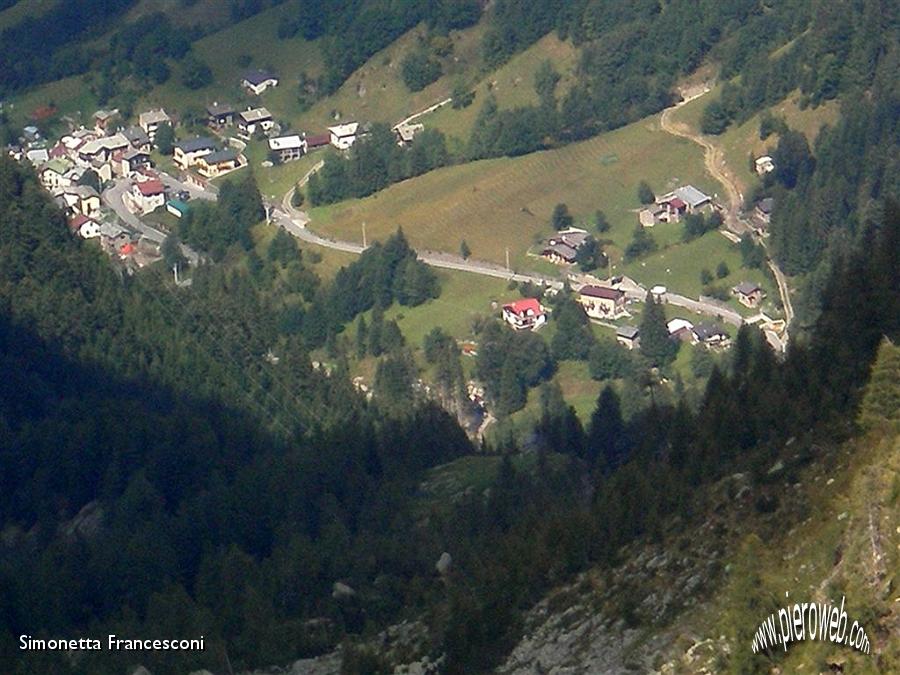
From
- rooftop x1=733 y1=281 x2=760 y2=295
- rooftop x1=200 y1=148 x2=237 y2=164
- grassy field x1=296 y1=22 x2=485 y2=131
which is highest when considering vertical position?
rooftop x1=733 y1=281 x2=760 y2=295

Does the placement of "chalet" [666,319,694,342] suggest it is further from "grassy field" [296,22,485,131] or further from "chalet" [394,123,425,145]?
Result: "grassy field" [296,22,485,131]

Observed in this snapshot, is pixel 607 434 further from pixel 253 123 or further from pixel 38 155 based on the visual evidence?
pixel 38 155

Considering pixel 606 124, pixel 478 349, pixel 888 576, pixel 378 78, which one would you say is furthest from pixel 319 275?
pixel 888 576

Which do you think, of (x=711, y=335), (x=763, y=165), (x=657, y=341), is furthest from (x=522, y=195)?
(x=711, y=335)

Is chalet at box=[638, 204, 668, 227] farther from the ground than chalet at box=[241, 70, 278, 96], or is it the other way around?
chalet at box=[638, 204, 668, 227]

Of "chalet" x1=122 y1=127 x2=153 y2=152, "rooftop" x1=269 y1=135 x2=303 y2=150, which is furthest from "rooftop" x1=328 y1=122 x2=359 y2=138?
"chalet" x1=122 y1=127 x2=153 y2=152

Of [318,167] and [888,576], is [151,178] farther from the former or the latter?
[888,576]
